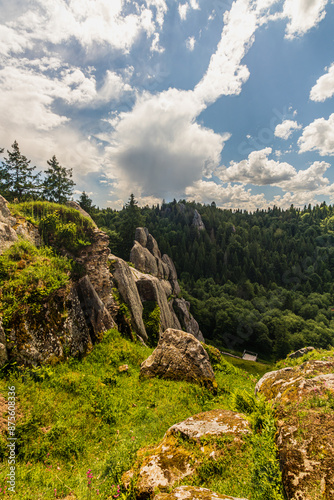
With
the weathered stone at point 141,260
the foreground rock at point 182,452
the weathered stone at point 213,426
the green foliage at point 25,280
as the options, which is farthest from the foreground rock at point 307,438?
the weathered stone at point 141,260

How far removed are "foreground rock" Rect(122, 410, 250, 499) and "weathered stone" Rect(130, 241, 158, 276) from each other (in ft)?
120

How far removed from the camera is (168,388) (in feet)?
36.8

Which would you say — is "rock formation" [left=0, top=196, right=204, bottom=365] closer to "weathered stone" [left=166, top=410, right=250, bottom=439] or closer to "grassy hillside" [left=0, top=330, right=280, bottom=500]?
"grassy hillside" [left=0, top=330, right=280, bottom=500]

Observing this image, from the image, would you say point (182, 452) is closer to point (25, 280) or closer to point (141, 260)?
point (25, 280)

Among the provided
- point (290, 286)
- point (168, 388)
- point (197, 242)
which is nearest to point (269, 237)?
point (290, 286)

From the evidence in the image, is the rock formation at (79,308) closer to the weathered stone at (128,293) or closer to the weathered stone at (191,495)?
the weathered stone at (128,293)

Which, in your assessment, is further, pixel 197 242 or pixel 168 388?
pixel 197 242

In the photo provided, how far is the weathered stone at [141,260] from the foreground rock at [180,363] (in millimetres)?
29228

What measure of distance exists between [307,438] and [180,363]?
9180 mm

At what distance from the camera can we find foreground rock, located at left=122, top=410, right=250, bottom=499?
15.2ft

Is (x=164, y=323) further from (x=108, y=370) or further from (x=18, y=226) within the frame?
(x=18, y=226)

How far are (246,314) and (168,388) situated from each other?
7955cm

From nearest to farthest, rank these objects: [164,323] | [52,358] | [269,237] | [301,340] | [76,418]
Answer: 1. [76,418]
2. [52,358]
3. [164,323]
4. [301,340]
5. [269,237]

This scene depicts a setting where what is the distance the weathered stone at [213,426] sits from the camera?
565cm
